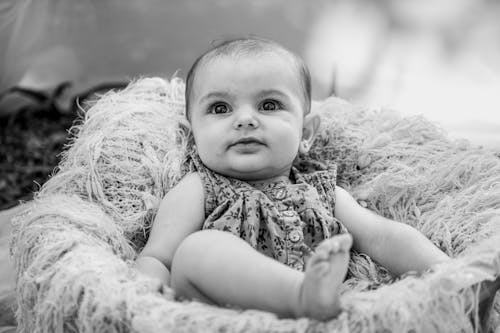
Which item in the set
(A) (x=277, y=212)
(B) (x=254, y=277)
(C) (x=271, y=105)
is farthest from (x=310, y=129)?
(B) (x=254, y=277)

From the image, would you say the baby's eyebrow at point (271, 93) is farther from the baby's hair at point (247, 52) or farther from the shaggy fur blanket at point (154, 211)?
the shaggy fur blanket at point (154, 211)

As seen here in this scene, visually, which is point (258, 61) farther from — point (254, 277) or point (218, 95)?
point (254, 277)

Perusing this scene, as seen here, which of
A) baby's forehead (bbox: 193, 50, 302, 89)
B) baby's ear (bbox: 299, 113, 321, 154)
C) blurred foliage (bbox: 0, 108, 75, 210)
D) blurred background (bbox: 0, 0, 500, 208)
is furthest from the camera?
blurred background (bbox: 0, 0, 500, 208)

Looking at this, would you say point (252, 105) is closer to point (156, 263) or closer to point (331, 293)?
point (156, 263)

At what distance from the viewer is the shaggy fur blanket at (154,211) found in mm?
994

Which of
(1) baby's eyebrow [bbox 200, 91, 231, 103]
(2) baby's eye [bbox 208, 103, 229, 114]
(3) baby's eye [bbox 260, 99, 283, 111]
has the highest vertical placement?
(1) baby's eyebrow [bbox 200, 91, 231, 103]

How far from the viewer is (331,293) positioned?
0.97 meters

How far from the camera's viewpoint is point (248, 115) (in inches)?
52.5

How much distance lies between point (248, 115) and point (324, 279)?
1.53 feet

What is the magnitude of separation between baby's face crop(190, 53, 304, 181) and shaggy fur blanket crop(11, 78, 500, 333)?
15cm

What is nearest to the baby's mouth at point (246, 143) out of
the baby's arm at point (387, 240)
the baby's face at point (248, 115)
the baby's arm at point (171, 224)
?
the baby's face at point (248, 115)

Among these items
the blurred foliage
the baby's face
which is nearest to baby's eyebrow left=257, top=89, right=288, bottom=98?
the baby's face

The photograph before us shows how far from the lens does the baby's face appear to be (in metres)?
1.34

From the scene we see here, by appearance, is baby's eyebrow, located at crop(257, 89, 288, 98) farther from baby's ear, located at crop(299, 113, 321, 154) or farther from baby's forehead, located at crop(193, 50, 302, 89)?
baby's ear, located at crop(299, 113, 321, 154)
